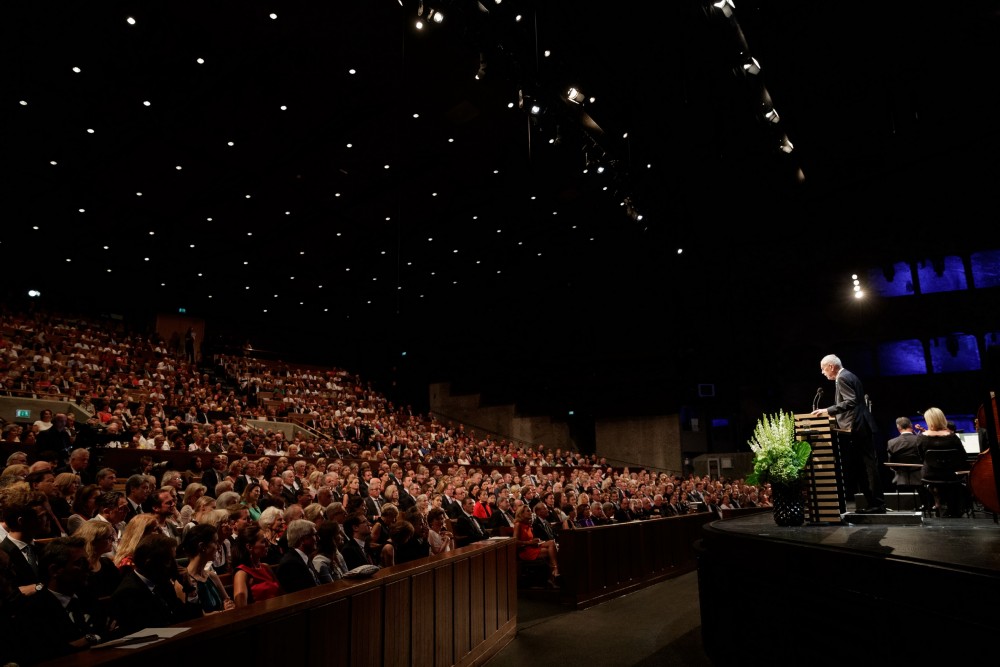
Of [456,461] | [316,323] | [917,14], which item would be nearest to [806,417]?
[917,14]

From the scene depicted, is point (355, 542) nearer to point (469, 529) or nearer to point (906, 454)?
point (469, 529)

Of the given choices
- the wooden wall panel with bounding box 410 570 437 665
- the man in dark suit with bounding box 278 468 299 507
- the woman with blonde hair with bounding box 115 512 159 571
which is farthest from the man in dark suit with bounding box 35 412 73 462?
the wooden wall panel with bounding box 410 570 437 665

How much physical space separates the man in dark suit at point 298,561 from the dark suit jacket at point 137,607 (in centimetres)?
68

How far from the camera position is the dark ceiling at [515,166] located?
8.61 metres

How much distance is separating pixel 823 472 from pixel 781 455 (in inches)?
18.8

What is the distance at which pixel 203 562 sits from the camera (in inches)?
136

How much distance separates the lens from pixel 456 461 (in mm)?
15156

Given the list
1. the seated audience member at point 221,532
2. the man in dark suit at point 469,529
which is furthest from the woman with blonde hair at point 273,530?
the man in dark suit at point 469,529

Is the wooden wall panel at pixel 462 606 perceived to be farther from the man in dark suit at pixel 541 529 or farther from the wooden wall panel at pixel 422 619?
the man in dark suit at pixel 541 529

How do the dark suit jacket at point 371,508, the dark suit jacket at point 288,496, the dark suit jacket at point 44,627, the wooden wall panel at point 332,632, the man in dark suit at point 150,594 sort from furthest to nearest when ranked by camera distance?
the dark suit jacket at point 371,508, the dark suit jacket at point 288,496, the man in dark suit at point 150,594, the wooden wall panel at point 332,632, the dark suit jacket at point 44,627

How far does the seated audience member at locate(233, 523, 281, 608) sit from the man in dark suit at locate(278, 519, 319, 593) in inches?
3.7

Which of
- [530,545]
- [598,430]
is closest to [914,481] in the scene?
[530,545]

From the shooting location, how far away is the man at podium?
4324mm

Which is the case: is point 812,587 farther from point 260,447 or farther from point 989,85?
point 989,85
